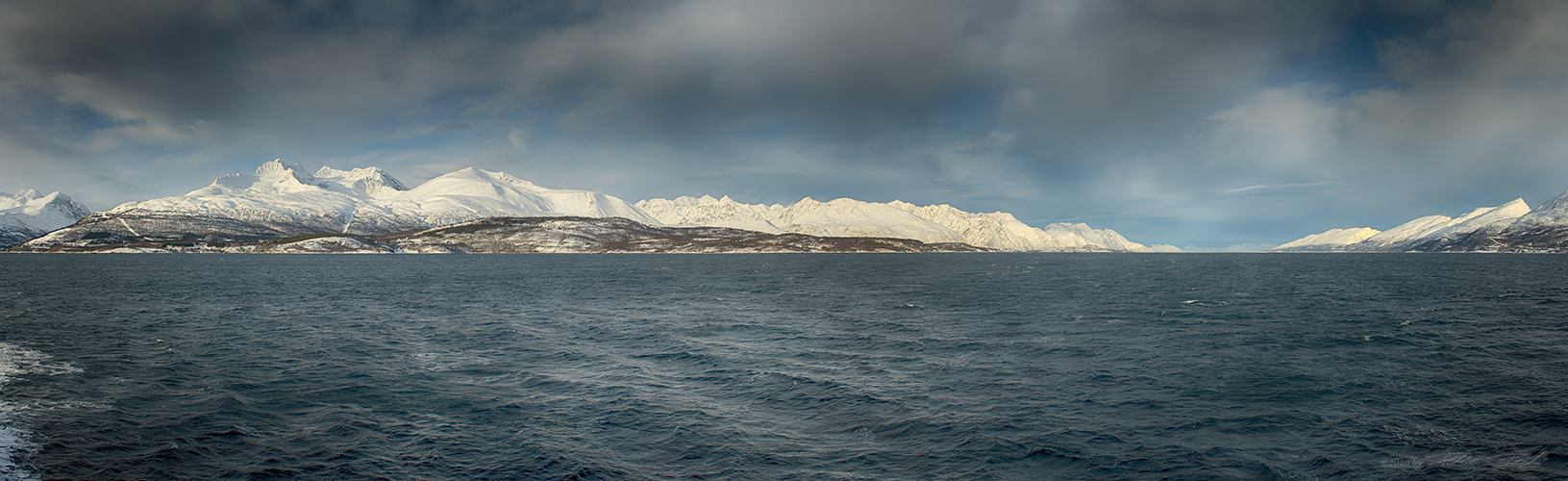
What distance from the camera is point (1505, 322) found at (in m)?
65.7

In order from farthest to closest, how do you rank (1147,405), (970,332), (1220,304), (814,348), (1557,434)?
1. (1220,304)
2. (970,332)
3. (814,348)
4. (1147,405)
5. (1557,434)

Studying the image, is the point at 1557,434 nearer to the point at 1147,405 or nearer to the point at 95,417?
the point at 1147,405

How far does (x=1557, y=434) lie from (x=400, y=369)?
197ft

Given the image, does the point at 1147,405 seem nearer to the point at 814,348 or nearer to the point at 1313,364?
the point at 1313,364

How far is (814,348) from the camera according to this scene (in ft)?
174

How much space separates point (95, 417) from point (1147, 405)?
166 feet

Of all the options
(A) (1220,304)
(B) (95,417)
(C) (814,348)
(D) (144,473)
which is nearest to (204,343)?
(B) (95,417)

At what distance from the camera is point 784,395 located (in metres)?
37.0

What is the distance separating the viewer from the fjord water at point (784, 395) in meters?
25.5

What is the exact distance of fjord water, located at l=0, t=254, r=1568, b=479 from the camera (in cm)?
2552

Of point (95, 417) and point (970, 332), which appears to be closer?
point (95, 417)

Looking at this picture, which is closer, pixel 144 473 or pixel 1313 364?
pixel 144 473

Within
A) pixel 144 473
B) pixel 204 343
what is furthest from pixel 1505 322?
pixel 204 343

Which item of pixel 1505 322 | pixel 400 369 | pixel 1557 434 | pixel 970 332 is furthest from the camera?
pixel 1505 322
